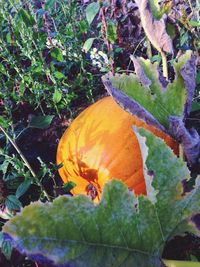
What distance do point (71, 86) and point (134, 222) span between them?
1.10 metres

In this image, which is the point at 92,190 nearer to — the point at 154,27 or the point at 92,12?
the point at 154,27

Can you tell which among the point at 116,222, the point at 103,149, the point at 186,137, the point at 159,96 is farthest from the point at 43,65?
the point at 116,222

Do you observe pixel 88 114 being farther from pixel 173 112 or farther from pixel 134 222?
pixel 134 222

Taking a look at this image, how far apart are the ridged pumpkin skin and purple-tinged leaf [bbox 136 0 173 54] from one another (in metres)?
0.28

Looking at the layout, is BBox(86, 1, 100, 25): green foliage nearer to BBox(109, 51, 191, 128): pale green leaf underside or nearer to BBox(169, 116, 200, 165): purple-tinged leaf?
BBox(109, 51, 191, 128): pale green leaf underside

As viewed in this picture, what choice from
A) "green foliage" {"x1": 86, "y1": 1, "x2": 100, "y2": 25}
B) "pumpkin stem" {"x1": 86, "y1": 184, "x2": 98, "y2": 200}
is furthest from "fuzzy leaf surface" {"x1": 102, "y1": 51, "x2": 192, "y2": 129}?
"green foliage" {"x1": 86, "y1": 1, "x2": 100, "y2": 25}

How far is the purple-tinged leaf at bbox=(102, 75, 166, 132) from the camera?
1461mm

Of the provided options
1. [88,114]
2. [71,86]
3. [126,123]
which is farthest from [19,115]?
[126,123]

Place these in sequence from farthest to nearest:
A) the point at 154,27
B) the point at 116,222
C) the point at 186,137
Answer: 1. the point at 154,27
2. the point at 186,137
3. the point at 116,222

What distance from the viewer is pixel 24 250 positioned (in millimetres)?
906

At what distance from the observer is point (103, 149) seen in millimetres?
1604

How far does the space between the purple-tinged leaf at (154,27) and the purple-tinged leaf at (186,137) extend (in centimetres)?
34

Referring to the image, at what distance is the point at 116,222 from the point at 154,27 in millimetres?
832

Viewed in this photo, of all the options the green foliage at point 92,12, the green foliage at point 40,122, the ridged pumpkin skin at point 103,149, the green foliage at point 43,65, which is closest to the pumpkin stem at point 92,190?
the ridged pumpkin skin at point 103,149
